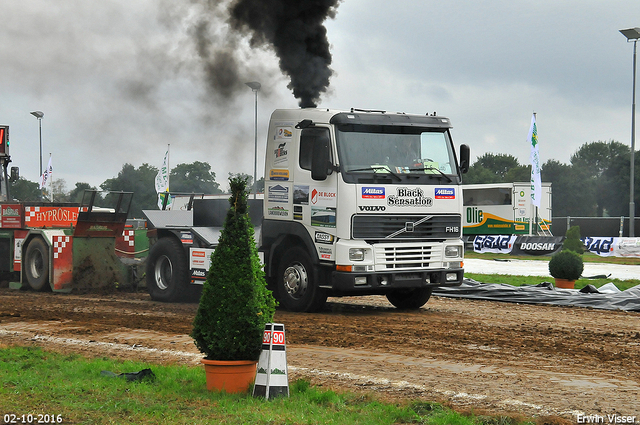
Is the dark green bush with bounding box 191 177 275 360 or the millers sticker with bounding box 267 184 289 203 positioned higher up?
the millers sticker with bounding box 267 184 289 203

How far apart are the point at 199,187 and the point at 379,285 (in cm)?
4191

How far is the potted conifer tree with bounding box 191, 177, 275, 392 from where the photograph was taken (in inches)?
247

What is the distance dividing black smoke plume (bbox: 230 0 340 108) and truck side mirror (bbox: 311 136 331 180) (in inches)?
146

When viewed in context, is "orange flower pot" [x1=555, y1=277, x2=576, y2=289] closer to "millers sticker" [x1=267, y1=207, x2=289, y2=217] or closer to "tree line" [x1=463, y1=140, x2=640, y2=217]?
"millers sticker" [x1=267, y1=207, x2=289, y2=217]

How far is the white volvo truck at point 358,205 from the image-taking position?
11.4 m

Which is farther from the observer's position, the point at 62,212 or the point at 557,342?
the point at 62,212

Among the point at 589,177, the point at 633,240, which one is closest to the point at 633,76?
the point at 633,240

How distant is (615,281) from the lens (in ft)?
58.5

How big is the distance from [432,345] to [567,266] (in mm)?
8299

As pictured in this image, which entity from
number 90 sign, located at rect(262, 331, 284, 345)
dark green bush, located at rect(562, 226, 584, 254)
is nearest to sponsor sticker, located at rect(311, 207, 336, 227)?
number 90 sign, located at rect(262, 331, 284, 345)

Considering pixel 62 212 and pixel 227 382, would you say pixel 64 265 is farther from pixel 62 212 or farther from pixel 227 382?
pixel 227 382

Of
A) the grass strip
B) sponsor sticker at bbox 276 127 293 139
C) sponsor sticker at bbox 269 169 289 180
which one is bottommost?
the grass strip

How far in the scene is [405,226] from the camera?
11.7m

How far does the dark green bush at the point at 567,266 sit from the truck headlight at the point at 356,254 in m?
6.84
